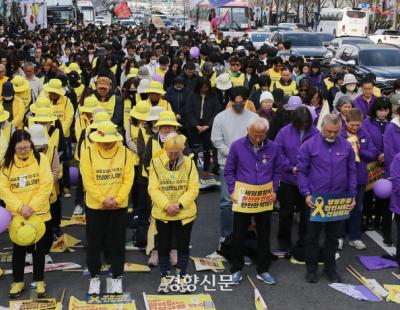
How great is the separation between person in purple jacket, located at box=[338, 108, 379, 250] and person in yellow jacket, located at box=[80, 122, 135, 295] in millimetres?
2692

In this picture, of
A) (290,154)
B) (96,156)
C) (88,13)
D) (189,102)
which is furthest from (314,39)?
(88,13)

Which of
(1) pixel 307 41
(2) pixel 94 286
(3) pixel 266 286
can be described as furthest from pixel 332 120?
(1) pixel 307 41

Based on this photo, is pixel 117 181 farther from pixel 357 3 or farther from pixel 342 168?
pixel 357 3

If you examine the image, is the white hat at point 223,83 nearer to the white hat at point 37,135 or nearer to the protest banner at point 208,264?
the protest banner at point 208,264

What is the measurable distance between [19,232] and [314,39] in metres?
20.9

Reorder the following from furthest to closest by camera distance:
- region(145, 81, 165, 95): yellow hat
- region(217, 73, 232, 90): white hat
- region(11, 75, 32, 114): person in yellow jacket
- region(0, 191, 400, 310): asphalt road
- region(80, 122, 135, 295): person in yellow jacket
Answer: region(217, 73, 232, 90): white hat → region(11, 75, 32, 114): person in yellow jacket → region(145, 81, 165, 95): yellow hat → region(0, 191, 400, 310): asphalt road → region(80, 122, 135, 295): person in yellow jacket

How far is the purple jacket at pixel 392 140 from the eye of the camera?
721 cm

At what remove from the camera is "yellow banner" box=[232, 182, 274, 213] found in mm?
6258

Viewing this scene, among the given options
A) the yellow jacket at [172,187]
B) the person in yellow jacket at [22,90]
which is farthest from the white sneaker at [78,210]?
the yellow jacket at [172,187]

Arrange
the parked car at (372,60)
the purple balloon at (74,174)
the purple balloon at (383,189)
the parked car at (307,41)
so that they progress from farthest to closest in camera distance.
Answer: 1. the parked car at (307,41)
2. the parked car at (372,60)
3. the purple balloon at (74,174)
4. the purple balloon at (383,189)

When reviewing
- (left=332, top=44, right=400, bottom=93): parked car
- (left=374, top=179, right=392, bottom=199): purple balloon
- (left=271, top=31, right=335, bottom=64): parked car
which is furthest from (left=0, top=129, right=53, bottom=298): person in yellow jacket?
(left=271, top=31, right=335, bottom=64): parked car

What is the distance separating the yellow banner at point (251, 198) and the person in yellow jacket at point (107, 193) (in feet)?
3.72

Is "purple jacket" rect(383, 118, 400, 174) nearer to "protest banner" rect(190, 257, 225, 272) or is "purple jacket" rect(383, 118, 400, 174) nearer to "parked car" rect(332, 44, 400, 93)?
"protest banner" rect(190, 257, 225, 272)

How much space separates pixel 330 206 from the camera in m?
6.28
